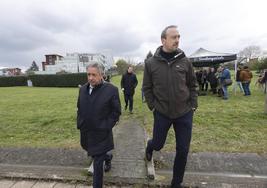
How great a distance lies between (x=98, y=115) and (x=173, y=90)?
3.16 feet

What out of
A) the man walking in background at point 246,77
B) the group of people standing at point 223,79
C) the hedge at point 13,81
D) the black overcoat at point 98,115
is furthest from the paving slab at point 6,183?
the hedge at point 13,81

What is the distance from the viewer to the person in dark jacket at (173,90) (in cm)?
318

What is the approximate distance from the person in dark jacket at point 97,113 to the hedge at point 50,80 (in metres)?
30.1

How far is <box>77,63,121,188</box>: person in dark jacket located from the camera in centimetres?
307

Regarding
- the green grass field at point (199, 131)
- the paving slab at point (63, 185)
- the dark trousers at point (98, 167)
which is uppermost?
the dark trousers at point (98, 167)

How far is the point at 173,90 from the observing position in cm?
318

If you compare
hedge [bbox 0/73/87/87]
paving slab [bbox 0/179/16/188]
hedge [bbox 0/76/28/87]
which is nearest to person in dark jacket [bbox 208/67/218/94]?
paving slab [bbox 0/179/16/188]

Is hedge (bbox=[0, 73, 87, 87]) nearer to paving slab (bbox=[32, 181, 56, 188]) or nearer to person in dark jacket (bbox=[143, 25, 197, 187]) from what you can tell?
paving slab (bbox=[32, 181, 56, 188])

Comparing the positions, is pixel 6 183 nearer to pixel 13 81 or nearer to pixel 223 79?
pixel 223 79

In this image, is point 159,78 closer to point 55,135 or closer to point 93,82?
point 93,82

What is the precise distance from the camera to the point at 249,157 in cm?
468

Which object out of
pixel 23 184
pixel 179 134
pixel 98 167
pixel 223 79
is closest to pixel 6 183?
pixel 23 184

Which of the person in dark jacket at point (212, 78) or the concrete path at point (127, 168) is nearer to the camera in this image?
the concrete path at point (127, 168)

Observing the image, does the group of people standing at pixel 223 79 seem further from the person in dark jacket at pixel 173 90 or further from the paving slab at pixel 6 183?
the paving slab at pixel 6 183
